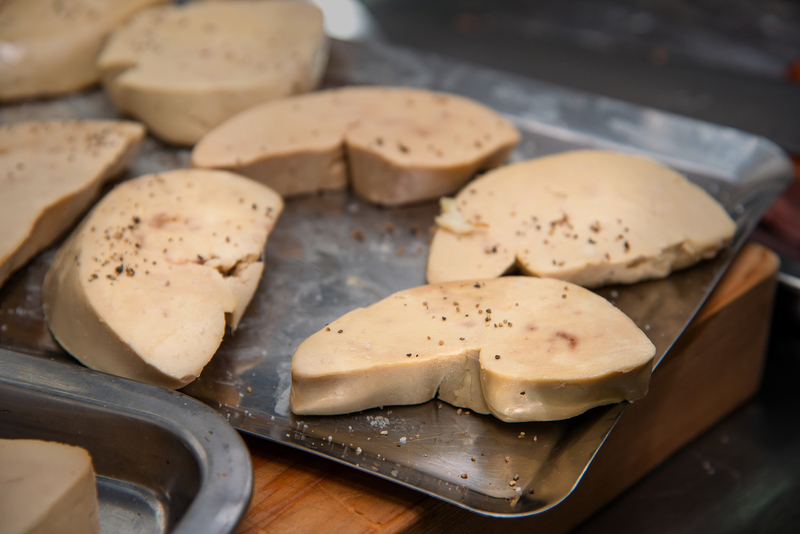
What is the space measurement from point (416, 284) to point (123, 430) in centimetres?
76

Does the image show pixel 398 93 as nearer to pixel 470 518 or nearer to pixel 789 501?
pixel 470 518

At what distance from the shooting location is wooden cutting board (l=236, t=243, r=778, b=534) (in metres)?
1.14

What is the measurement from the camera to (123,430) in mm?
1126

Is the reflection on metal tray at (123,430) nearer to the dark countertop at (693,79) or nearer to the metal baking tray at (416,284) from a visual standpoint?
the metal baking tray at (416,284)

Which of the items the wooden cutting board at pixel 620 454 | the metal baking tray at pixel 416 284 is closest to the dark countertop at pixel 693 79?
the wooden cutting board at pixel 620 454

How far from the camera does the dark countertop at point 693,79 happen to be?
1594mm

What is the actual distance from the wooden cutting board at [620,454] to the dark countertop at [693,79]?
74mm

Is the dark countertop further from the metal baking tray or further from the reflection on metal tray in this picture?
the reflection on metal tray

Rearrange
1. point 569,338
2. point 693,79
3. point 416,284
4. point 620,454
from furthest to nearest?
point 693,79, point 416,284, point 620,454, point 569,338

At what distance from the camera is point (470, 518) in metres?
1.20

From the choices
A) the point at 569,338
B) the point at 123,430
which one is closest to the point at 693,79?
the point at 569,338

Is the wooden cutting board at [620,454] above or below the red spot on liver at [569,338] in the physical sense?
below

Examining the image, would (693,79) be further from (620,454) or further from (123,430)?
(123,430)

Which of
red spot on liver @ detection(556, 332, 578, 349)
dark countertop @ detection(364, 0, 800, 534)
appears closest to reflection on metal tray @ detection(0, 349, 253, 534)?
red spot on liver @ detection(556, 332, 578, 349)
